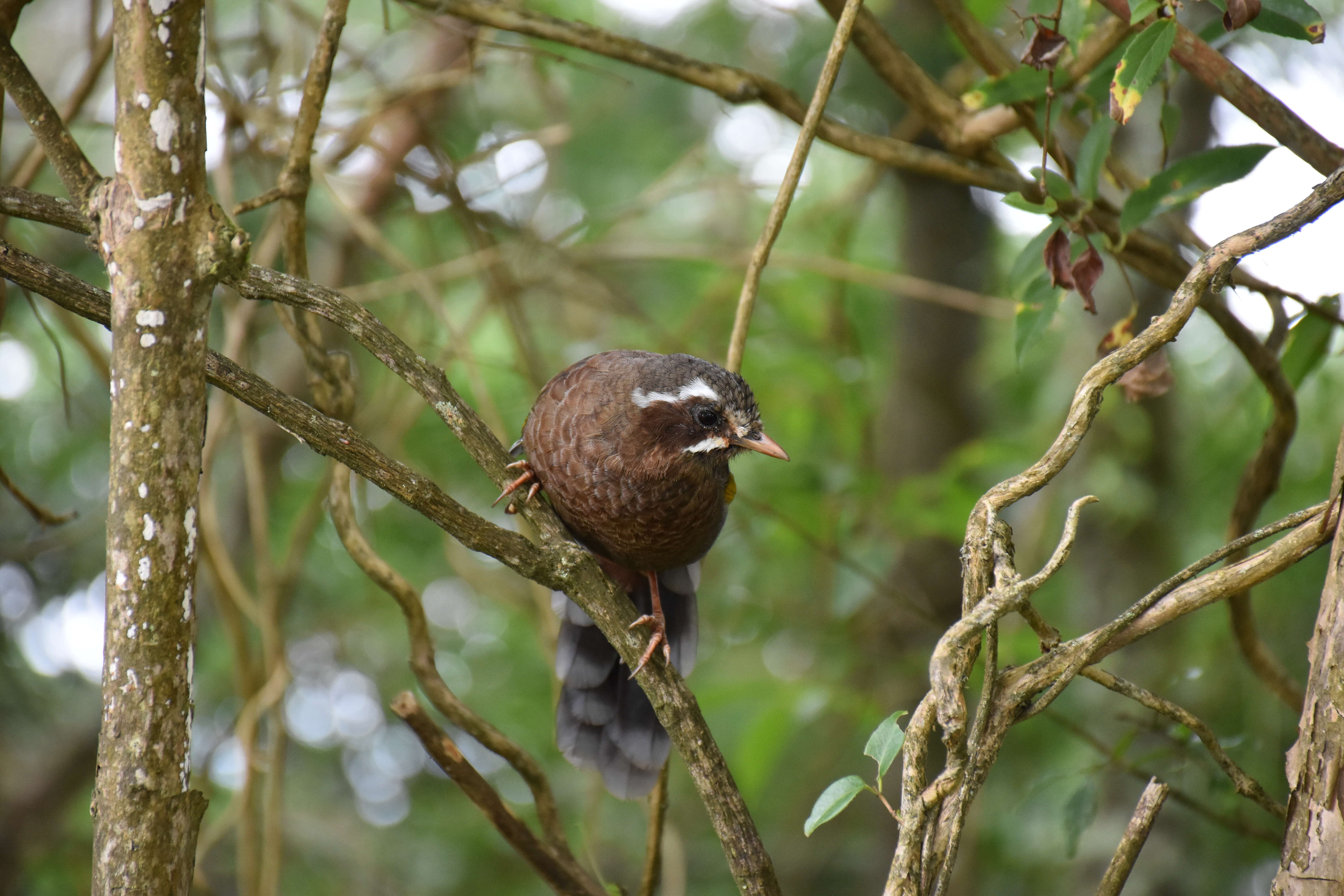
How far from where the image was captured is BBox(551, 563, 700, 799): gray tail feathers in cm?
267

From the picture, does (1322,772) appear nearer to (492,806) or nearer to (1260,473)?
(1260,473)

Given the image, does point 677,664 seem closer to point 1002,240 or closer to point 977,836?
point 977,836

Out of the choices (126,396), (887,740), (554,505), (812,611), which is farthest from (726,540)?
(126,396)

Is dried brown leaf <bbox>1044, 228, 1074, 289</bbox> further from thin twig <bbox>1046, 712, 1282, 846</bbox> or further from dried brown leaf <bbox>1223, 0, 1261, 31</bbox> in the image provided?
thin twig <bbox>1046, 712, 1282, 846</bbox>

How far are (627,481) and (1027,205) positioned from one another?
1.07 metres

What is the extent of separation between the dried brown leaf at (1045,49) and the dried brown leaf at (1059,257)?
30cm

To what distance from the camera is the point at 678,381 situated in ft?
8.63

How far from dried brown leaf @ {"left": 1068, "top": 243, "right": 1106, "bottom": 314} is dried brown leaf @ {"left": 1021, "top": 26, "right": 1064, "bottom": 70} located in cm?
34

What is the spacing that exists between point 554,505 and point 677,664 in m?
0.70

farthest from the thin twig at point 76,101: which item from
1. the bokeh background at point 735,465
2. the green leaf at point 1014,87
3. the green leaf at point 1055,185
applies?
the green leaf at point 1055,185

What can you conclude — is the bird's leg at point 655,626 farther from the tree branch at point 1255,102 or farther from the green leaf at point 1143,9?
the tree branch at point 1255,102

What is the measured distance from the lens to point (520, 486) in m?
2.55

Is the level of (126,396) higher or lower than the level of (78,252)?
lower

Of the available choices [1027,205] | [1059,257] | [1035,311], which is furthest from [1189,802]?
[1027,205]
